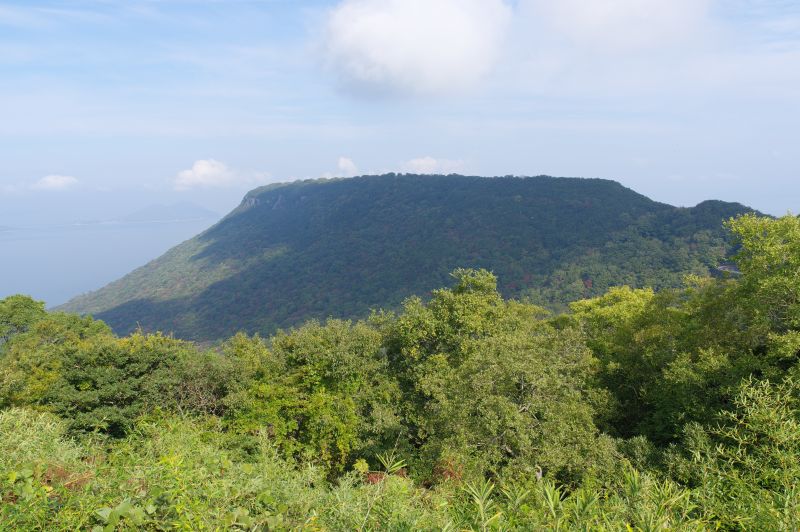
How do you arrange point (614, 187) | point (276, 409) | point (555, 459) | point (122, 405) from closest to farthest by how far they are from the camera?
1. point (555, 459)
2. point (276, 409)
3. point (122, 405)
4. point (614, 187)

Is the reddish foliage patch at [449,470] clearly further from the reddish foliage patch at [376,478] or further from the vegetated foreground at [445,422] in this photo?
the reddish foliage patch at [376,478]

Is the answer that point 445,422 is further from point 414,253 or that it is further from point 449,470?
point 414,253

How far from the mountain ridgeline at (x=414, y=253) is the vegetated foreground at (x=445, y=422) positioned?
63963mm

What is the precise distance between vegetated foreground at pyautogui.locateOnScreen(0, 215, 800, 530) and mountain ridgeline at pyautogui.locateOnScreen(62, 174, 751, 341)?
63963 mm

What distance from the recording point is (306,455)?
1631 centimetres

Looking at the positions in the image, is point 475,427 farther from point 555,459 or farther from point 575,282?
point 575,282

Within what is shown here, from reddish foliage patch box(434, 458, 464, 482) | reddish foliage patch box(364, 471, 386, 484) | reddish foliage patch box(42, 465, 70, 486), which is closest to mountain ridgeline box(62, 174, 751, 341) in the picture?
reddish foliage patch box(434, 458, 464, 482)

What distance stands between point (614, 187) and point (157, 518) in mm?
141050

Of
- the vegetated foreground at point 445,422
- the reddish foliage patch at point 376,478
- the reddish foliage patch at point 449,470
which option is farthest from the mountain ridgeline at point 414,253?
the reddish foliage patch at point 376,478

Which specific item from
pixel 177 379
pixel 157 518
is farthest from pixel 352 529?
pixel 177 379

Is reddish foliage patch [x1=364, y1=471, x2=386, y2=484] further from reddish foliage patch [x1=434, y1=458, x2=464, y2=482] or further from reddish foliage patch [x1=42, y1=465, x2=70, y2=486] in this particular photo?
reddish foliage patch [x1=42, y1=465, x2=70, y2=486]

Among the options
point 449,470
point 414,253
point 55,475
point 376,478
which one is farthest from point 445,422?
point 414,253

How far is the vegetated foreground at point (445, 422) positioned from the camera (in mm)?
5586

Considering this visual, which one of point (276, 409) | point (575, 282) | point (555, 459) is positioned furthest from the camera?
point (575, 282)
